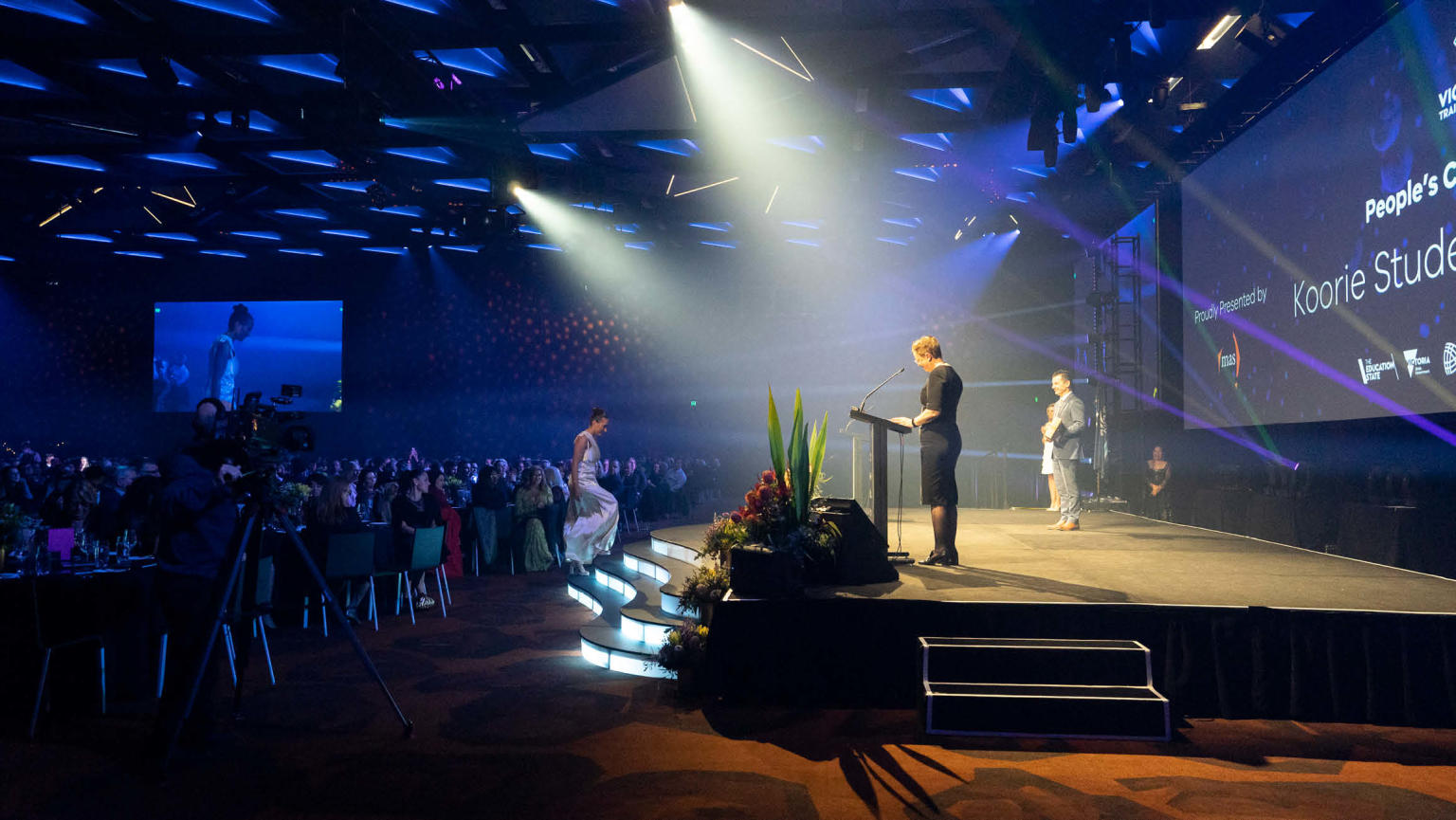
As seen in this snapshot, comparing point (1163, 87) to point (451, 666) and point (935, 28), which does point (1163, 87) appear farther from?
point (451, 666)

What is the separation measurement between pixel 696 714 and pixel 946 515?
86.3 inches

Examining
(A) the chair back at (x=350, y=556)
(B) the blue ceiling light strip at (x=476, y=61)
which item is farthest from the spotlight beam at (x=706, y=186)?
(A) the chair back at (x=350, y=556)

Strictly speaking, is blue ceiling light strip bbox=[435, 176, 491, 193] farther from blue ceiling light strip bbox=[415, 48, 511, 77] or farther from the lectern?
the lectern

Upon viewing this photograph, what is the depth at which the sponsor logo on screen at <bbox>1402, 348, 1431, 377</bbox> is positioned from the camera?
5137 millimetres

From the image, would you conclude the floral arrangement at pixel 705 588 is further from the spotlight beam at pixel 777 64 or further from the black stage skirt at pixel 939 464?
the spotlight beam at pixel 777 64

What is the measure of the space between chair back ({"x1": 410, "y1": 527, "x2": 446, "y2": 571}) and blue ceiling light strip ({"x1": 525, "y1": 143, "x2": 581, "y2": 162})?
20.3 ft

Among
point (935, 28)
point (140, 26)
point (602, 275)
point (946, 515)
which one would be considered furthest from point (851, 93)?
point (602, 275)

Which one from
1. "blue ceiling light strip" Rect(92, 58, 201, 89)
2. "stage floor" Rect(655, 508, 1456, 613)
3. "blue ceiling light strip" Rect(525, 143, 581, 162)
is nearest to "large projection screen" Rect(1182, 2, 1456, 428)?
"stage floor" Rect(655, 508, 1456, 613)

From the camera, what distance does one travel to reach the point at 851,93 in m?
8.37

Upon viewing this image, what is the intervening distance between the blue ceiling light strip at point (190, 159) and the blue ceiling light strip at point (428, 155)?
2.60m

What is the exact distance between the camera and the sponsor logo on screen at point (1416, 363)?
202 inches

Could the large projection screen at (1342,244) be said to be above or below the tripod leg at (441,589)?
above

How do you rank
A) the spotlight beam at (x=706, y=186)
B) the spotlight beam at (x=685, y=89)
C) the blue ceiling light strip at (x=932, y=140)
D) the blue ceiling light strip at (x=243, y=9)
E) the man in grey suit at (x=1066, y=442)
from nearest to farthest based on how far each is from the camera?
1. the blue ceiling light strip at (x=243, y=9)
2. the man in grey suit at (x=1066, y=442)
3. the spotlight beam at (x=685, y=89)
4. the blue ceiling light strip at (x=932, y=140)
5. the spotlight beam at (x=706, y=186)

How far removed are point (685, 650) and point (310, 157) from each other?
1044cm
